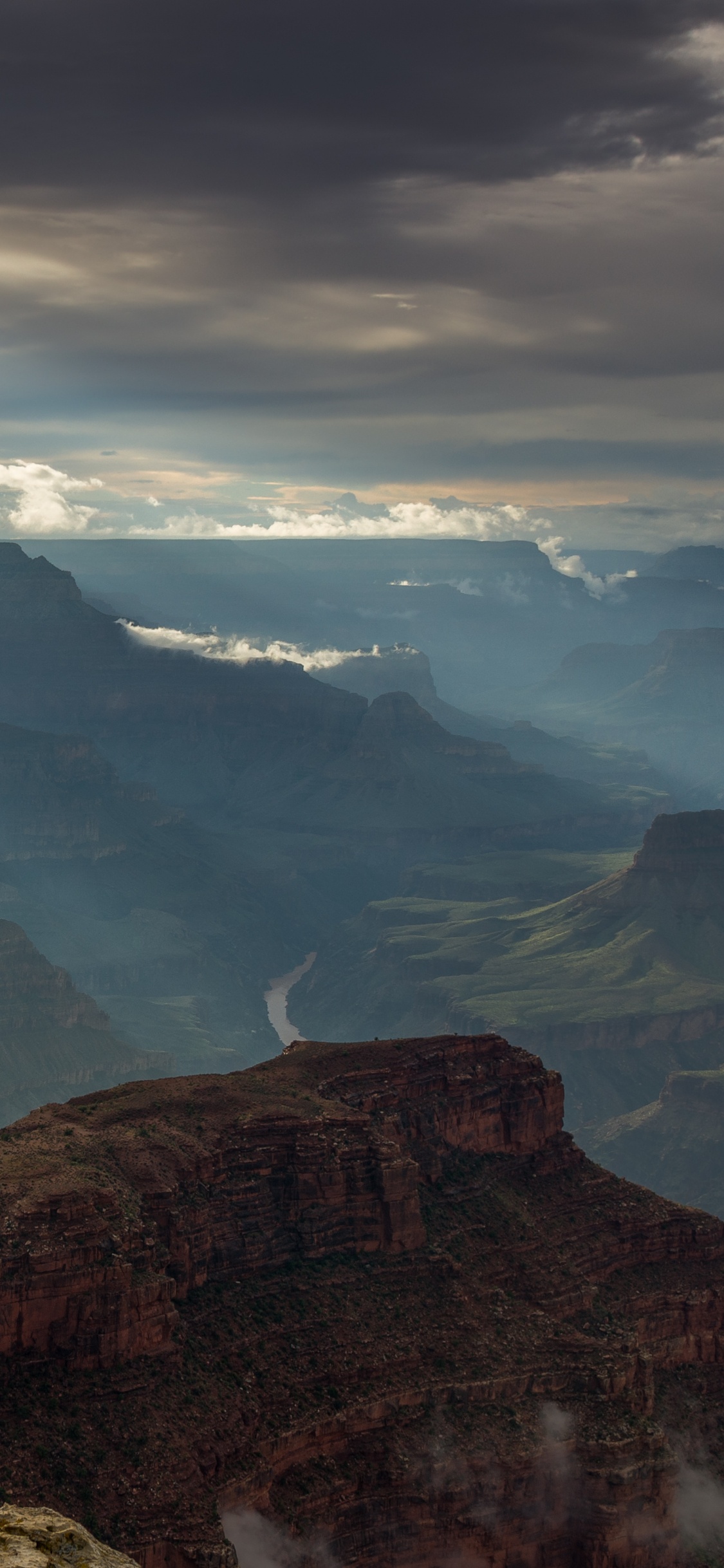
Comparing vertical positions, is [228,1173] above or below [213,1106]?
below

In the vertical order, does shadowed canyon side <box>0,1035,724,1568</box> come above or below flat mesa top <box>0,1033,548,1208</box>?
below

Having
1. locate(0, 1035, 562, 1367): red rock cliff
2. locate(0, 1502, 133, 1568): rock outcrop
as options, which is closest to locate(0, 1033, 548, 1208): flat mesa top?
locate(0, 1035, 562, 1367): red rock cliff

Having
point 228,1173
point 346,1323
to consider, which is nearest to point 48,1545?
point 346,1323

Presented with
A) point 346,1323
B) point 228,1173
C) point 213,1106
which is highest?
point 213,1106

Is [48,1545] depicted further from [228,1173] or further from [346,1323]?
[228,1173]

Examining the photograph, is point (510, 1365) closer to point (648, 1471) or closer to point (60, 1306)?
point (648, 1471)

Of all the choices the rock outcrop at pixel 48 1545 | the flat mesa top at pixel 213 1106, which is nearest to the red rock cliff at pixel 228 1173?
the flat mesa top at pixel 213 1106

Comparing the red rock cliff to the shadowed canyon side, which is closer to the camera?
the shadowed canyon side

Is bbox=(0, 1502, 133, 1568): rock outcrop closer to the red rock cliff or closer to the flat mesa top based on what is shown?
the red rock cliff

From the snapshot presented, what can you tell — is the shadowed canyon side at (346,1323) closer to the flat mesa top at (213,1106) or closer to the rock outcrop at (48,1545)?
the flat mesa top at (213,1106)
